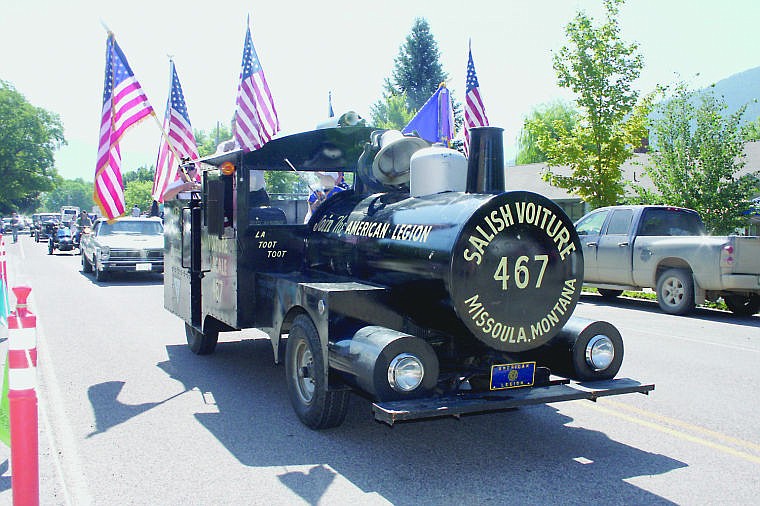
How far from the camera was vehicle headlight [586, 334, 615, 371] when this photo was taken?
501cm

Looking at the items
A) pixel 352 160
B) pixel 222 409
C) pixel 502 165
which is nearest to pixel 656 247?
pixel 352 160

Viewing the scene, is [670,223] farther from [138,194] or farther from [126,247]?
[138,194]

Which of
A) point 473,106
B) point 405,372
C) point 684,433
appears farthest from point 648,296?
point 405,372

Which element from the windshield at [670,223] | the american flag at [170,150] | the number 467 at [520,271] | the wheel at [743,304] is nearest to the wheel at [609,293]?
the windshield at [670,223]

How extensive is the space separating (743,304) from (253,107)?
9.26 meters

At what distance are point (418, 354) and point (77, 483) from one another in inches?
85.9

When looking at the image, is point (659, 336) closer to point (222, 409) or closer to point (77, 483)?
point (222, 409)

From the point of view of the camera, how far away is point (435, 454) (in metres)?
4.75

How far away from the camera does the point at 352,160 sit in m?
7.04

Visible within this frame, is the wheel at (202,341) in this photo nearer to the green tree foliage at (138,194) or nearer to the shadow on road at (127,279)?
the shadow on road at (127,279)

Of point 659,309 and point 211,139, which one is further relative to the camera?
point 211,139

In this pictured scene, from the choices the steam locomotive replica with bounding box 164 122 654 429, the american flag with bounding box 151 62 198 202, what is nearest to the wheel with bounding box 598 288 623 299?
the american flag with bounding box 151 62 198 202

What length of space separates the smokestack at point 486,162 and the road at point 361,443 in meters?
1.82

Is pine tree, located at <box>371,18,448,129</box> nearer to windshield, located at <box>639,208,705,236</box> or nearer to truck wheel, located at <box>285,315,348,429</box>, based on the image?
windshield, located at <box>639,208,705,236</box>
